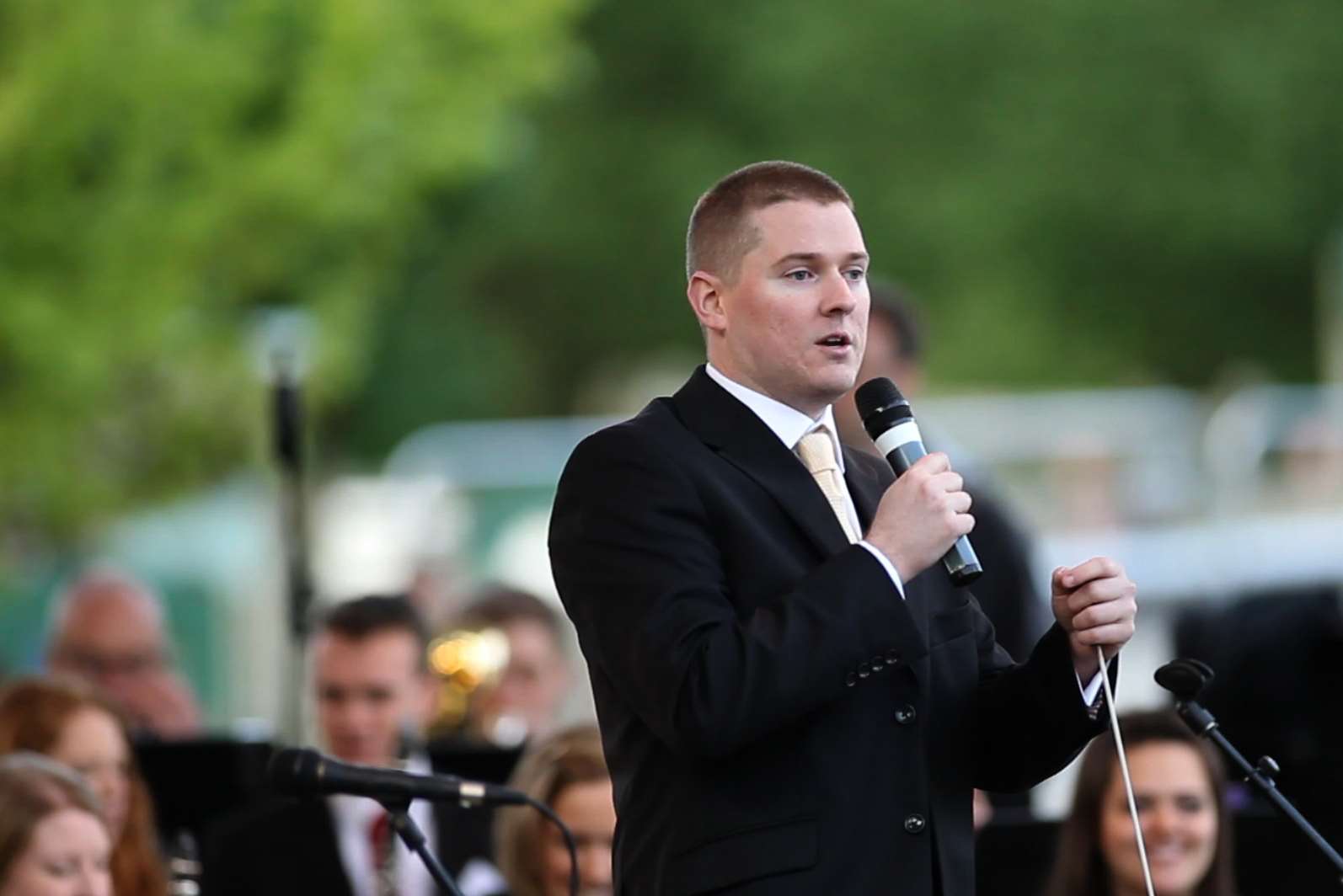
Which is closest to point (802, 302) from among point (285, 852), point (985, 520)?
point (985, 520)

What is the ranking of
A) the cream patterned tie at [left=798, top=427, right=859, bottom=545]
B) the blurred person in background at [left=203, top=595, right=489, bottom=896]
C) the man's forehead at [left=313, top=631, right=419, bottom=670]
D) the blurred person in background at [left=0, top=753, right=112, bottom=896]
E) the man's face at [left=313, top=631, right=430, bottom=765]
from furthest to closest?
1. the man's forehead at [left=313, top=631, right=419, bottom=670]
2. the man's face at [left=313, top=631, right=430, bottom=765]
3. the blurred person in background at [left=203, top=595, right=489, bottom=896]
4. the blurred person in background at [left=0, top=753, right=112, bottom=896]
5. the cream patterned tie at [left=798, top=427, right=859, bottom=545]

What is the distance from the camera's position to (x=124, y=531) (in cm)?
2050

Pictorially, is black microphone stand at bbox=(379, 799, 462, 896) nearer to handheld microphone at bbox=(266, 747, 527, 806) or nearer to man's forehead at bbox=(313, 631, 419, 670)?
handheld microphone at bbox=(266, 747, 527, 806)

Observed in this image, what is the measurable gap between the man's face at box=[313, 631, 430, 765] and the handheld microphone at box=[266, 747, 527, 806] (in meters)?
3.71

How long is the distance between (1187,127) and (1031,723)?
23796mm

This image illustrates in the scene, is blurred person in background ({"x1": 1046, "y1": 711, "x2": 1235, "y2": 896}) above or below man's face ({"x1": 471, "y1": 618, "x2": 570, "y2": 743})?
below

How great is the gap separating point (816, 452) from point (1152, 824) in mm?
2850

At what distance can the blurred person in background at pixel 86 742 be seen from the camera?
7277 millimetres

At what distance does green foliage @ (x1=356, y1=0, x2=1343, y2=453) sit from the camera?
27188 mm

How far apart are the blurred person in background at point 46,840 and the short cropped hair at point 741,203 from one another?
2642 millimetres

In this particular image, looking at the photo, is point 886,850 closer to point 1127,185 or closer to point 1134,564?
point 1134,564

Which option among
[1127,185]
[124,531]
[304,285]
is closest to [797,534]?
[304,285]

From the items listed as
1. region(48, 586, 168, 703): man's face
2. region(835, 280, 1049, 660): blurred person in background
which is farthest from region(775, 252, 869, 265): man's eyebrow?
region(48, 586, 168, 703): man's face

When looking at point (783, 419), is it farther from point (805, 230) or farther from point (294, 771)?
point (294, 771)
